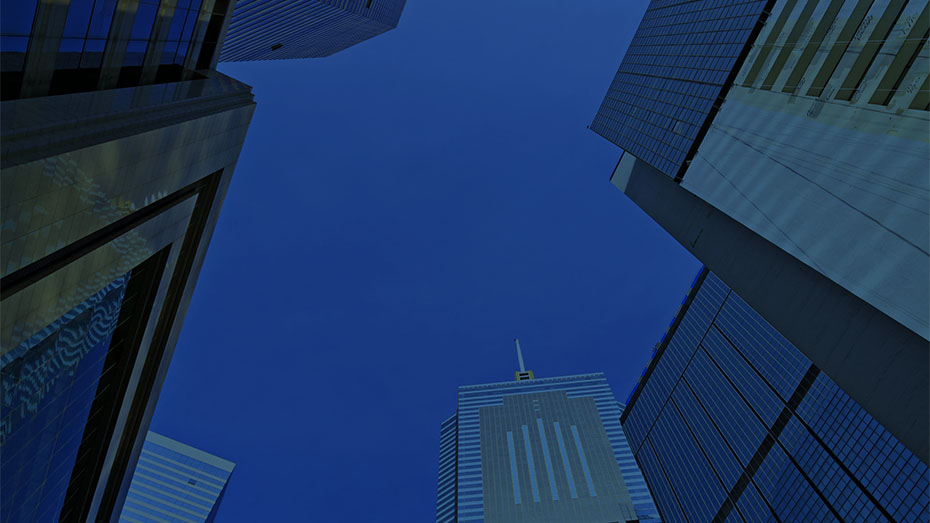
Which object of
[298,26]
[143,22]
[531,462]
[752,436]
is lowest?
[531,462]

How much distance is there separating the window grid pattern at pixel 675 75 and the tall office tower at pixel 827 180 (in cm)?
35

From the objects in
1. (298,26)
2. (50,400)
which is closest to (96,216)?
(50,400)

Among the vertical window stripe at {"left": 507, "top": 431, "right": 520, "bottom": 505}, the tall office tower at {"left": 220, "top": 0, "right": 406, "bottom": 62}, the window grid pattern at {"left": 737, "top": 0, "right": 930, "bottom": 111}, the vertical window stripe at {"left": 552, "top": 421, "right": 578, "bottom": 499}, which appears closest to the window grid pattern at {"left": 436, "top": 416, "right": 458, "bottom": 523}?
the vertical window stripe at {"left": 507, "top": 431, "right": 520, "bottom": 505}

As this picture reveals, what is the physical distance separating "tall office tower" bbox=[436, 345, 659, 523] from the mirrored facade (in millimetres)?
237

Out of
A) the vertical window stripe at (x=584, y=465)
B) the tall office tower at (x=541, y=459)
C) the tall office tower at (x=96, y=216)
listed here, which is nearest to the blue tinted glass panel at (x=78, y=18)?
the tall office tower at (x=96, y=216)

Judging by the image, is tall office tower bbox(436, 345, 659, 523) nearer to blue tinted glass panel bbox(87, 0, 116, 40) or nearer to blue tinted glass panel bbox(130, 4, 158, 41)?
blue tinted glass panel bbox(130, 4, 158, 41)

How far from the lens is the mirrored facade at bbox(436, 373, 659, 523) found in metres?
135

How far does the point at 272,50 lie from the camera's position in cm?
9088

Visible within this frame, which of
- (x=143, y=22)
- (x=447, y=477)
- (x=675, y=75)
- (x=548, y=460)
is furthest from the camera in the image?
(x=447, y=477)

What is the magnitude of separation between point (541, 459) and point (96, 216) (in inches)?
5570

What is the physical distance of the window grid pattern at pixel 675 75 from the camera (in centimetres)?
5453

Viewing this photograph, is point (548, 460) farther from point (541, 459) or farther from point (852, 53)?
point (852, 53)

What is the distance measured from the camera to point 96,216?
21297mm

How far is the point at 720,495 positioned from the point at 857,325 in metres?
86.5
